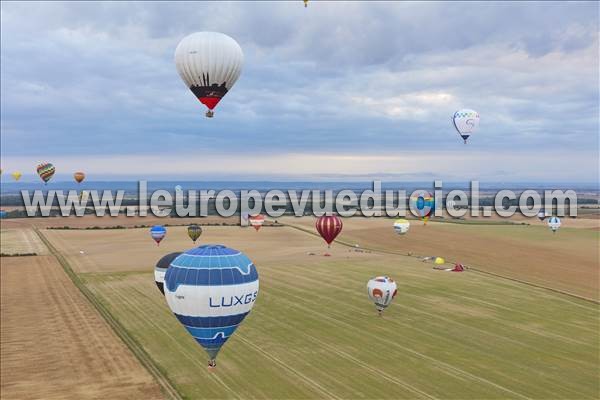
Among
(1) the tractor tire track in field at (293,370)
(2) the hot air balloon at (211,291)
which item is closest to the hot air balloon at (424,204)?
(1) the tractor tire track in field at (293,370)

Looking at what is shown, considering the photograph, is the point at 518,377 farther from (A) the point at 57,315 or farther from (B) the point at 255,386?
(A) the point at 57,315

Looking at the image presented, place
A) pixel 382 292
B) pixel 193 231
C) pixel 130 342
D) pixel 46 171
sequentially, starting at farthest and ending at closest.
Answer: pixel 46 171 → pixel 193 231 → pixel 382 292 → pixel 130 342

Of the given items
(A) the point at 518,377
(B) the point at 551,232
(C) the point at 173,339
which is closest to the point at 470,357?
(A) the point at 518,377

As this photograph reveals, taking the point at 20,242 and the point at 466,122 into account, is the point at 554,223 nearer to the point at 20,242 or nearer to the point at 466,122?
the point at 466,122

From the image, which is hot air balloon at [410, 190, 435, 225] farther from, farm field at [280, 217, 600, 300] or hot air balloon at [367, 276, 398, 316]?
hot air balloon at [367, 276, 398, 316]

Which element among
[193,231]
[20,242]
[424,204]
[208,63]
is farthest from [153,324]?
[20,242]

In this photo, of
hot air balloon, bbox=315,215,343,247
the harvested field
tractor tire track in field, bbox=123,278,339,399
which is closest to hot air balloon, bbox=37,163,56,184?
the harvested field

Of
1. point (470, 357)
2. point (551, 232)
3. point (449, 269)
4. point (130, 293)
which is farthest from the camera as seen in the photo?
point (551, 232)
